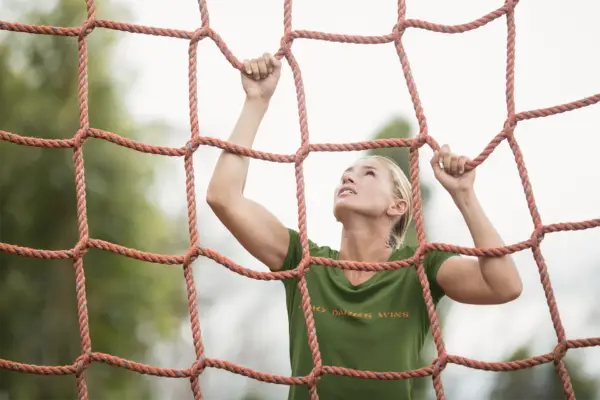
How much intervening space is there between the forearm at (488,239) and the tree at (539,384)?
2501mm

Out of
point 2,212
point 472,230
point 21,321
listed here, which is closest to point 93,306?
point 21,321

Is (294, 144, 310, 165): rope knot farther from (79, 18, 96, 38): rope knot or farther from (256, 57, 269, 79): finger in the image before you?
(79, 18, 96, 38): rope knot

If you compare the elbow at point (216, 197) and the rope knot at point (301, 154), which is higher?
A: the rope knot at point (301, 154)

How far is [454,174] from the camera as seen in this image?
99 centimetres

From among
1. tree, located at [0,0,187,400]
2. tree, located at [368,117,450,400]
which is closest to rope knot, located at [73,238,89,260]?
tree, located at [368,117,450,400]

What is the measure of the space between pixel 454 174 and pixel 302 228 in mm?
208

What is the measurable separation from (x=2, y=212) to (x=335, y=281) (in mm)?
3402

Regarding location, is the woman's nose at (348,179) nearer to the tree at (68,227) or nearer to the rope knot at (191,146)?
the rope knot at (191,146)

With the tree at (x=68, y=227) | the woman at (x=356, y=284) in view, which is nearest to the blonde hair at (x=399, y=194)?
the woman at (x=356, y=284)

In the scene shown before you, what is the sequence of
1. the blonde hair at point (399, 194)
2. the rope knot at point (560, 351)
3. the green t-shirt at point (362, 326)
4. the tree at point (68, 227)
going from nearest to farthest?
the rope knot at point (560, 351)
the green t-shirt at point (362, 326)
the blonde hair at point (399, 194)
the tree at point (68, 227)

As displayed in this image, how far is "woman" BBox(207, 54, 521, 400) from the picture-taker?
0.99 meters

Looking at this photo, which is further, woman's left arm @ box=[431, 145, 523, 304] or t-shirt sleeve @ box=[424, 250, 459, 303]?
t-shirt sleeve @ box=[424, 250, 459, 303]

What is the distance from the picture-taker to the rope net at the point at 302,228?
0.96 meters

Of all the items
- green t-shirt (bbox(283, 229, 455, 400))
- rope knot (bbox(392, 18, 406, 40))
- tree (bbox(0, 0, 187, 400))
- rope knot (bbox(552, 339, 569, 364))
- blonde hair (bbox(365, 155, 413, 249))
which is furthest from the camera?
tree (bbox(0, 0, 187, 400))
